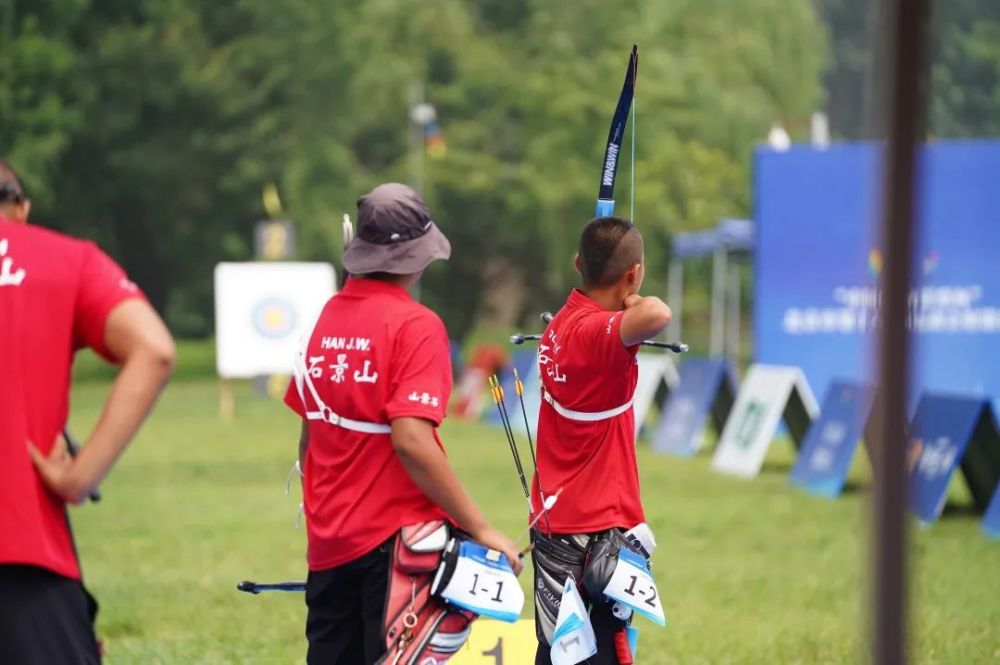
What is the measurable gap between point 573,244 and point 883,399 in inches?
1653

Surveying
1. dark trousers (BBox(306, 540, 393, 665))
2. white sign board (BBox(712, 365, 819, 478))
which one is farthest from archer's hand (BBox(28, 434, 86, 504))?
white sign board (BBox(712, 365, 819, 478))

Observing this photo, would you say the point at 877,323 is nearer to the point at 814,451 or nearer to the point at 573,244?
the point at 814,451

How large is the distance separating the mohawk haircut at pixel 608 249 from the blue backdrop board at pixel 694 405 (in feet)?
39.2

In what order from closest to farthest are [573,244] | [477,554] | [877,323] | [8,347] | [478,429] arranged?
[877,323] → [8,347] → [477,554] → [478,429] → [573,244]

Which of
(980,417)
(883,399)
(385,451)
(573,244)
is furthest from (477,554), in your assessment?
(573,244)

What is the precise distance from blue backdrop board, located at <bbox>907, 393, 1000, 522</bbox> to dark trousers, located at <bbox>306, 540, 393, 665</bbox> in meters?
7.40

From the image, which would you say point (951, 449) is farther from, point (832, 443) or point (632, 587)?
point (632, 587)

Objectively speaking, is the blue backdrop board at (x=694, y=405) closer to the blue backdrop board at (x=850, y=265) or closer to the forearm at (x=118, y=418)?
the blue backdrop board at (x=850, y=265)

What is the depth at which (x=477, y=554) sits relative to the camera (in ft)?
13.3

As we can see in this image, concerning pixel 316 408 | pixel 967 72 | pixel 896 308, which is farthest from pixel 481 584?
pixel 967 72

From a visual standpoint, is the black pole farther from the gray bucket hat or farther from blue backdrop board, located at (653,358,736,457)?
blue backdrop board, located at (653,358,736,457)

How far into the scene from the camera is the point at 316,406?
424 cm

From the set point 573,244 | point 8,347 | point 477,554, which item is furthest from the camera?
point 573,244

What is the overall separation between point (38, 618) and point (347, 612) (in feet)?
3.41
